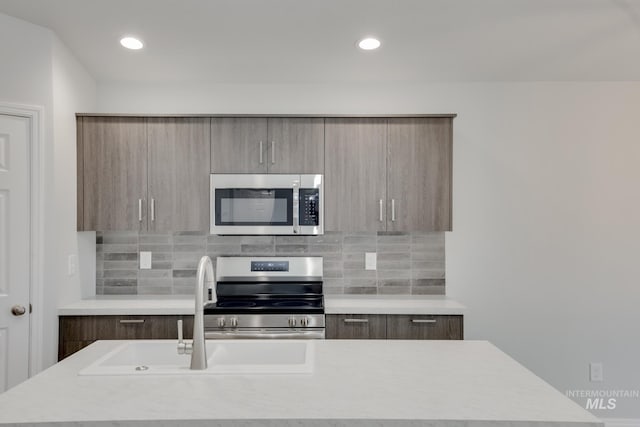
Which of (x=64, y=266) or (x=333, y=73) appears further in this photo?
(x=333, y=73)

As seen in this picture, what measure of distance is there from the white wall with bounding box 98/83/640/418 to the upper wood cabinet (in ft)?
1.04

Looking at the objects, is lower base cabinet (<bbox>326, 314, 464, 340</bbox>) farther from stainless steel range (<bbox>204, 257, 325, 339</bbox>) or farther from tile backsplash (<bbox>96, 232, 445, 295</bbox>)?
tile backsplash (<bbox>96, 232, 445, 295</bbox>)

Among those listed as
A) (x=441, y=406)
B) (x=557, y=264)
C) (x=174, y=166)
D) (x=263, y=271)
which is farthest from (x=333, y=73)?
(x=441, y=406)

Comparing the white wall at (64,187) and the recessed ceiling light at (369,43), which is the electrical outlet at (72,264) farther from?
the recessed ceiling light at (369,43)

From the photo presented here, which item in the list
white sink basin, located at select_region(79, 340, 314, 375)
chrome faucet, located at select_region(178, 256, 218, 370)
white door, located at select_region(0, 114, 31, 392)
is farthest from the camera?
white door, located at select_region(0, 114, 31, 392)

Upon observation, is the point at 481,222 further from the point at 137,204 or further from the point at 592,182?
the point at 137,204

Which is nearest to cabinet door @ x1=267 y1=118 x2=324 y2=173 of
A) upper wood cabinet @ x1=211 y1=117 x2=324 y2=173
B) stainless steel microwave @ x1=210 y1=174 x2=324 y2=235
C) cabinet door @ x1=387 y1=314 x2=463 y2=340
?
upper wood cabinet @ x1=211 y1=117 x2=324 y2=173

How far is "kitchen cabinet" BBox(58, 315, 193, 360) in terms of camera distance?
2.93 m

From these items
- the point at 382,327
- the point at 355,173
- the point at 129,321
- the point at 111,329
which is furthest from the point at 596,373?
the point at 111,329

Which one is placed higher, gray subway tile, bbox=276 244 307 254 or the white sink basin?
gray subway tile, bbox=276 244 307 254

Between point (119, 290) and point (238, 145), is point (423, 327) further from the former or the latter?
point (119, 290)

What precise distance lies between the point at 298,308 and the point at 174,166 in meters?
1.29

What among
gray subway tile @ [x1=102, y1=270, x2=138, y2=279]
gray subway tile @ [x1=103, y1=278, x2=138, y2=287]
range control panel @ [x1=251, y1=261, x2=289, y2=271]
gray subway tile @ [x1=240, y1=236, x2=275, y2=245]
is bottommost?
gray subway tile @ [x1=103, y1=278, x2=138, y2=287]

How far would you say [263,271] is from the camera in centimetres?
350
